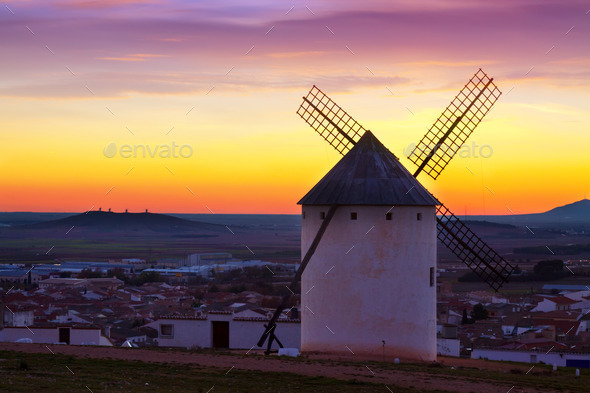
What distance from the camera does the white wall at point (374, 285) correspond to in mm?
23031

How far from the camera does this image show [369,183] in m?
23.6

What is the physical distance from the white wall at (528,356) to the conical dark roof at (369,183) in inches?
423

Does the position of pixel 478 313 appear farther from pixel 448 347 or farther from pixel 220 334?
pixel 220 334

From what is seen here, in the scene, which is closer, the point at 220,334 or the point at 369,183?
the point at 369,183

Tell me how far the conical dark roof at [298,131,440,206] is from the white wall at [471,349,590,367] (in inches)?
423

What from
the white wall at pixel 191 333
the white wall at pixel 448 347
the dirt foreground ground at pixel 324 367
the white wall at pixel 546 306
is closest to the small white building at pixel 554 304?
the white wall at pixel 546 306

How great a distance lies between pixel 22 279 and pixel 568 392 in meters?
90.7

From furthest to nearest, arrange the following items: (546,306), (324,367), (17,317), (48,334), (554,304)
Answer: (554,304)
(546,306)
(17,317)
(48,334)
(324,367)

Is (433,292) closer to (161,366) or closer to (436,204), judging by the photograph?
(436,204)

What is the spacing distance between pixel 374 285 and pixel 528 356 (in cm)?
1344

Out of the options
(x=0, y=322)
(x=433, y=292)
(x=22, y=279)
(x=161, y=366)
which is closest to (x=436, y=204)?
(x=433, y=292)

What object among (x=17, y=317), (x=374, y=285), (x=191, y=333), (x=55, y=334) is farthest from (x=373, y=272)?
(x=17, y=317)

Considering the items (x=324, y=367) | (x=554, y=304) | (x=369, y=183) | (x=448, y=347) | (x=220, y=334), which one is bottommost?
(x=448, y=347)

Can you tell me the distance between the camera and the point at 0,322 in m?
33.8
